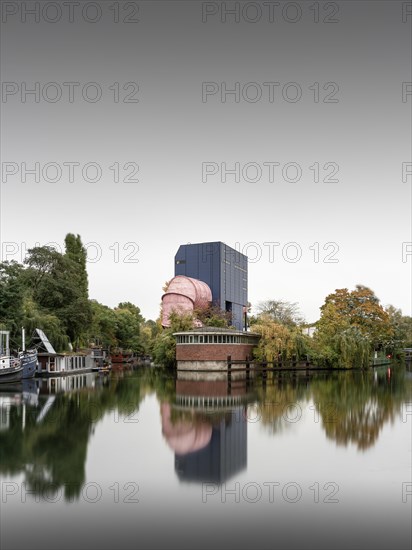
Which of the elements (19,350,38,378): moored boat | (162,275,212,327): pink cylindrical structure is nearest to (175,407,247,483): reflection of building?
(19,350,38,378): moored boat

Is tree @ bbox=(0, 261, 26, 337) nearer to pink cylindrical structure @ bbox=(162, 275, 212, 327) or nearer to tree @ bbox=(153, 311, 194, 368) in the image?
tree @ bbox=(153, 311, 194, 368)

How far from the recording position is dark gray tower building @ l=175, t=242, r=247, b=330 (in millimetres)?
68188

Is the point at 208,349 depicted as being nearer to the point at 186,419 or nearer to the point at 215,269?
the point at 215,269

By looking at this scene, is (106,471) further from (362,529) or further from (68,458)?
(362,529)

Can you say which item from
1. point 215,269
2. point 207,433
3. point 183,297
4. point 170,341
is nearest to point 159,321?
point 183,297

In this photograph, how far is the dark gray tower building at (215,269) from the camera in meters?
68.2

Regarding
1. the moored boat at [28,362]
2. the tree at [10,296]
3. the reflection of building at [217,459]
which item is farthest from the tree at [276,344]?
the reflection of building at [217,459]

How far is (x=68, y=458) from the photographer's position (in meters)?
13.1

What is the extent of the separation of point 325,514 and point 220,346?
36.2 m

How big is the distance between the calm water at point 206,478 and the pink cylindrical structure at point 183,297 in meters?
39.7

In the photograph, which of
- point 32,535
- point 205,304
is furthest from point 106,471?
point 205,304

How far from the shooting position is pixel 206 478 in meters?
11.5

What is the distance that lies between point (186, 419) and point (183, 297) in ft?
140

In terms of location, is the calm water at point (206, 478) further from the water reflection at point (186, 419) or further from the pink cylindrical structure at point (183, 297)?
the pink cylindrical structure at point (183, 297)
